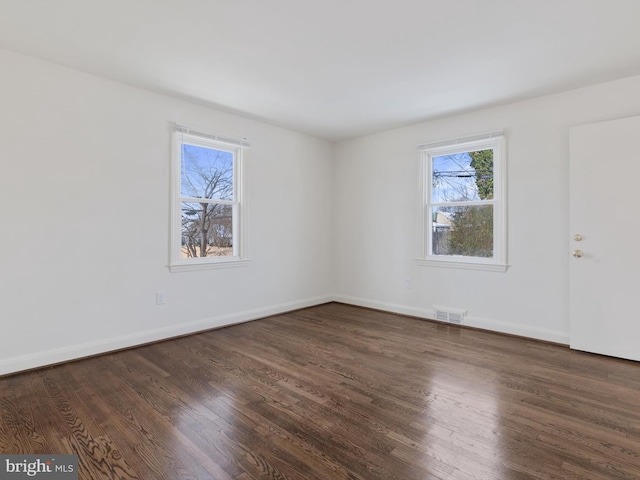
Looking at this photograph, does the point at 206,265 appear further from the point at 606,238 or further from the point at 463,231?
the point at 606,238

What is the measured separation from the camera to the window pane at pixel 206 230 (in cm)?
382

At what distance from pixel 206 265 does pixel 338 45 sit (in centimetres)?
263

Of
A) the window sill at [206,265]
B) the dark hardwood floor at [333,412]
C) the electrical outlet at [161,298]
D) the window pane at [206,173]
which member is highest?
the window pane at [206,173]

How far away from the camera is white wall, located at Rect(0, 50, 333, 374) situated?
8.92 ft

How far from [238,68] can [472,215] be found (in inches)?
120

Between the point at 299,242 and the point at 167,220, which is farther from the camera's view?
the point at 299,242

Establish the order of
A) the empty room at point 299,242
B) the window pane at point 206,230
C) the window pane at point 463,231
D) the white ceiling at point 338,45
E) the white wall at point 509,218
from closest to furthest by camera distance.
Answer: the empty room at point 299,242
the white ceiling at point 338,45
the white wall at point 509,218
the window pane at point 206,230
the window pane at point 463,231

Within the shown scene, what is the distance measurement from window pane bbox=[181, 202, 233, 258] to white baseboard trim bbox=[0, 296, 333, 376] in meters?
0.78

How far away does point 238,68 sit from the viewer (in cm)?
297

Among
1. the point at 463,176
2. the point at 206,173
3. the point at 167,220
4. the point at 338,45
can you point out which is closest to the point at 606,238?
the point at 463,176

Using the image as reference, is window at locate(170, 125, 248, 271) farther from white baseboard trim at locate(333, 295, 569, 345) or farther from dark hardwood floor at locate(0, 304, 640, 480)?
white baseboard trim at locate(333, 295, 569, 345)

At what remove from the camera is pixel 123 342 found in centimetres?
326

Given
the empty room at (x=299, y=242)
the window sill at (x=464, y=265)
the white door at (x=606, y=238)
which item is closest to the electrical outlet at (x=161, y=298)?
the empty room at (x=299, y=242)

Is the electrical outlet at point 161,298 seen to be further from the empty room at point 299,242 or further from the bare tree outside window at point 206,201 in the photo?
the bare tree outside window at point 206,201
